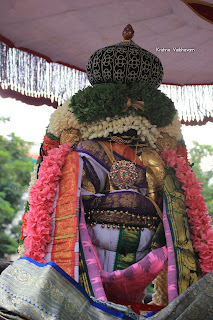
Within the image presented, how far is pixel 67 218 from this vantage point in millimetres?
2670

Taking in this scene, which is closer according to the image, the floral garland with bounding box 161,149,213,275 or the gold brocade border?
the gold brocade border

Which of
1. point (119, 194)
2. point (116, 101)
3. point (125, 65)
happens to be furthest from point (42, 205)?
point (125, 65)

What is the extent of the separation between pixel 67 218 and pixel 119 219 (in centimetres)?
35

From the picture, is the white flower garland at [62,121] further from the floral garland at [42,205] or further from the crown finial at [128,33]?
the crown finial at [128,33]

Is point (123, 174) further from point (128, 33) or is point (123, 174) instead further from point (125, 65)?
point (128, 33)

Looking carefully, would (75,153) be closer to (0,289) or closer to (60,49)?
(0,289)

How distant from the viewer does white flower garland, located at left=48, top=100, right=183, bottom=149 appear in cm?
292

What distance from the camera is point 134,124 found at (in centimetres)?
292

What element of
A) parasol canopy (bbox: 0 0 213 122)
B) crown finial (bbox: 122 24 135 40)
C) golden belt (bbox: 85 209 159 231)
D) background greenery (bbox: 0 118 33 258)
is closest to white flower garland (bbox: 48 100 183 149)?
golden belt (bbox: 85 209 159 231)

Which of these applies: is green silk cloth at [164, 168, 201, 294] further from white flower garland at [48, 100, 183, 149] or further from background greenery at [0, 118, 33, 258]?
background greenery at [0, 118, 33, 258]

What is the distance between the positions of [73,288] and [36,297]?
0.21m

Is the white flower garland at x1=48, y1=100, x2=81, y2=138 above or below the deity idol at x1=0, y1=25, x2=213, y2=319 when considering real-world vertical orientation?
above

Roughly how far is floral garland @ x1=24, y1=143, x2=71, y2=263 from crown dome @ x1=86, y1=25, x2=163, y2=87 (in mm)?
653

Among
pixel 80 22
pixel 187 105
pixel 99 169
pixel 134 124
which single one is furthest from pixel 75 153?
pixel 187 105
